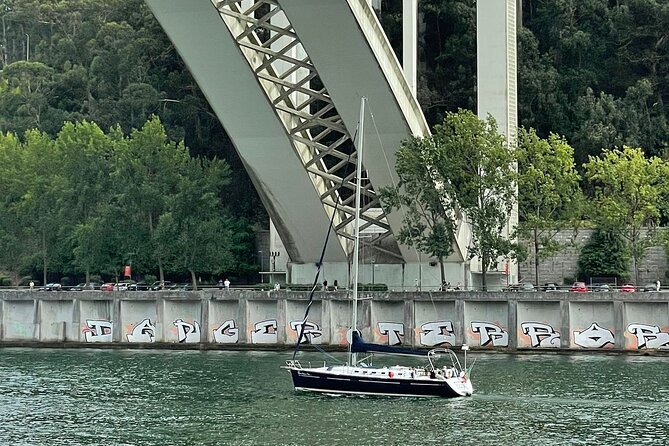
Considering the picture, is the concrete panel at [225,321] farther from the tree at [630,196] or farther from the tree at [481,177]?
the tree at [630,196]

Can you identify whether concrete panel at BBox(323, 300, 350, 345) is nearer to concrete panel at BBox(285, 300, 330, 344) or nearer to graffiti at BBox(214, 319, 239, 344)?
concrete panel at BBox(285, 300, 330, 344)

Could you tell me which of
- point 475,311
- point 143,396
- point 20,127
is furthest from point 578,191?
point 20,127

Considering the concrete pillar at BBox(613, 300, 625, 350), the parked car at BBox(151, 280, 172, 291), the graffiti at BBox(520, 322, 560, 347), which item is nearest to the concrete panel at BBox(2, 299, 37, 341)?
the parked car at BBox(151, 280, 172, 291)

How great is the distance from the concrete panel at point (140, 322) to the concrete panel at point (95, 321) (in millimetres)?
595

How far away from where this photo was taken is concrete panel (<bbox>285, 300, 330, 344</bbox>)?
66.1 metres

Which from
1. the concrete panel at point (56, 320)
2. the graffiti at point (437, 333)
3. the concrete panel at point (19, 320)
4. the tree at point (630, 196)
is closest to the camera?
the graffiti at point (437, 333)

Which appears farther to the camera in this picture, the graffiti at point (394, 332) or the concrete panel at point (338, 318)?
the concrete panel at point (338, 318)

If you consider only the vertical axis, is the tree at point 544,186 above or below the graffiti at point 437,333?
above

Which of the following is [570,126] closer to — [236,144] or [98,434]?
[236,144]

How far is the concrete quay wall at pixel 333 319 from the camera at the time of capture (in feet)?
208

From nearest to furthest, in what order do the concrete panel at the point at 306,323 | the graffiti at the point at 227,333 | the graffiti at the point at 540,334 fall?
the graffiti at the point at 540,334, the concrete panel at the point at 306,323, the graffiti at the point at 227,333

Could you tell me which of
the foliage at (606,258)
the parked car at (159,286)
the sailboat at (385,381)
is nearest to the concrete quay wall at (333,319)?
the parked car at (159,286)

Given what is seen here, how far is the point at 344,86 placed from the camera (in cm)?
6050

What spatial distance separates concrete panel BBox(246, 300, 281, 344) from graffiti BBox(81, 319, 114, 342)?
6928 millimetres
